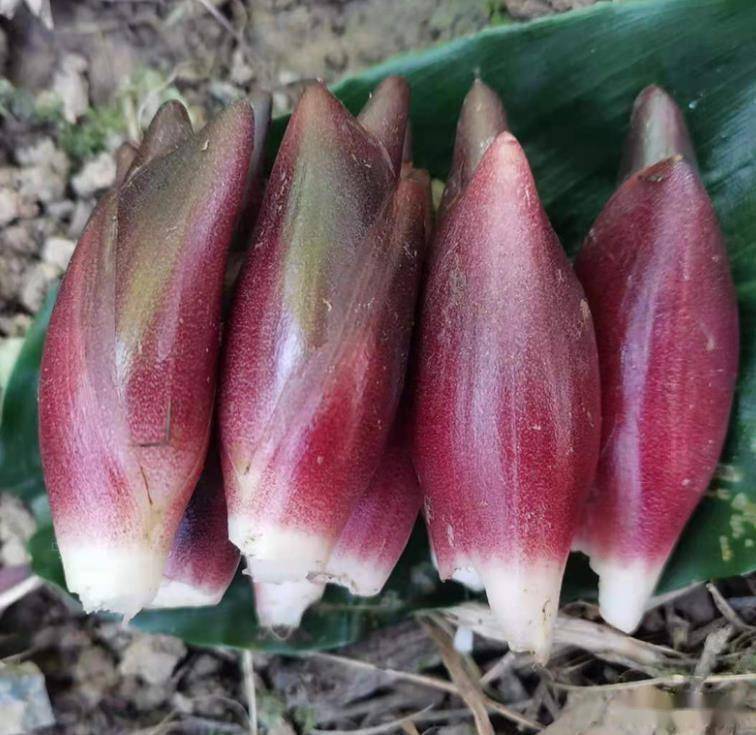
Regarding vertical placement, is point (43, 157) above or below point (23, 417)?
above

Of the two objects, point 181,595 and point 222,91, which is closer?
point 181,595

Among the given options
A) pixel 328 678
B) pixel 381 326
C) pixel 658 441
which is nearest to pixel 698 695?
pixel 658 441

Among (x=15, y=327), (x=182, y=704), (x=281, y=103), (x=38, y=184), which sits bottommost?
(x=182, y=704)

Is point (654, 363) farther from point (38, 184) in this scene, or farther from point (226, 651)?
point (38, 184)

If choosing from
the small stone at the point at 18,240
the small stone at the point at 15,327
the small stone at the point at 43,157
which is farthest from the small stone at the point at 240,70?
the small stone at the point at 15,327

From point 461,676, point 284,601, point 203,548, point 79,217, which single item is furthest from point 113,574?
point 79,217

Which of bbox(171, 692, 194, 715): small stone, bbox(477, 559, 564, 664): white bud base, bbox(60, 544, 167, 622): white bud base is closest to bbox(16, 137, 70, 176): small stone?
bbox(60, 544, 167, 622): white bud base

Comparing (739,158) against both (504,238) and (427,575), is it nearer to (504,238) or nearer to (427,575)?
(504,238)
